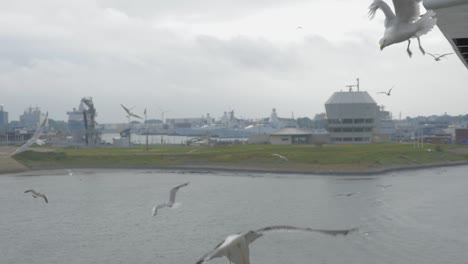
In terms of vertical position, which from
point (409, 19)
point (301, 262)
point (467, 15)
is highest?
point (467, 15)

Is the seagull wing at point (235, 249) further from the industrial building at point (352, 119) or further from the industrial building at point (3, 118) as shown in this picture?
the industrial building at point (3, 118)

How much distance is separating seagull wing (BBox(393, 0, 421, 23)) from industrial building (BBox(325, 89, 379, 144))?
8552 cm

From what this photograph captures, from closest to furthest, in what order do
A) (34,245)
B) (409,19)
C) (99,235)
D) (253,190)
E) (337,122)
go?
(409,19)
(34,245)
(99,235)
(253,190)
(337,122)

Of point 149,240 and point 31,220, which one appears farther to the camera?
point 31,220

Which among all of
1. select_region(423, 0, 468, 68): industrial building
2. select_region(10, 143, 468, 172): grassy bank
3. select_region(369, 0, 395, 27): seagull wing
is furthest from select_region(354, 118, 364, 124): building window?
select_region(369, 0, 395, 27): seagull wing

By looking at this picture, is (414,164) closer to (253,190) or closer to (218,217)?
(253,190)

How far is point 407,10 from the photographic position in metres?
7.82

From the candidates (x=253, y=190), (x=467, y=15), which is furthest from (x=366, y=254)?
(x=253, y=190)

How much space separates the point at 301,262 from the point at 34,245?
989cm

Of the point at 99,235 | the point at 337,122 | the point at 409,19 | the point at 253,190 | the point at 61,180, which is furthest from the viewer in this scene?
the point at 337,122

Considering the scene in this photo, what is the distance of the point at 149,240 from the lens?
2311 centimetres

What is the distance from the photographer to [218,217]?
28.3m

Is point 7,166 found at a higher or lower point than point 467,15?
lower

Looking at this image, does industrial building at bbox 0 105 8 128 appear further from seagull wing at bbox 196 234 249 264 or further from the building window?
seagull wing at bbox 196 234 249 264
